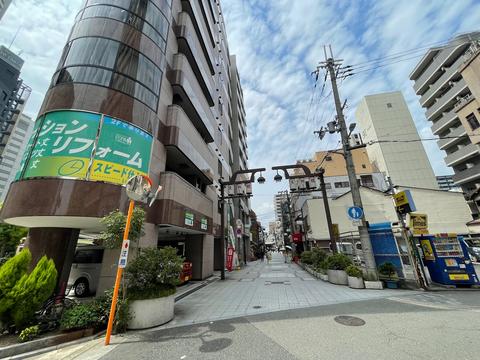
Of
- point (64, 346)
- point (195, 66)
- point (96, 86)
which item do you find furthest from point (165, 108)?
point (64, 346)

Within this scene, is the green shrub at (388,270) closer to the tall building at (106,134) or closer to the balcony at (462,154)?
the tall building at (106,134)

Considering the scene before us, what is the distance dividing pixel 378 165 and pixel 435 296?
4606cm

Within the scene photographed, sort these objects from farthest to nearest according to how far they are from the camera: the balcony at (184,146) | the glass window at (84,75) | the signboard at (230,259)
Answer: the signboard at (230,259), the balcony at (184,146), the glass window at (84,75)

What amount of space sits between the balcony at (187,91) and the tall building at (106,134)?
0.10 m

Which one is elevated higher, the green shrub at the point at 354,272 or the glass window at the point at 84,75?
the glass window at the point at 84,75

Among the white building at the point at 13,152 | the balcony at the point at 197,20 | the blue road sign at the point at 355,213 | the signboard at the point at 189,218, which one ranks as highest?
the white building at the point at 13,152

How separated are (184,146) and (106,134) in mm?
5245

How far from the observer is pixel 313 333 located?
195 inches

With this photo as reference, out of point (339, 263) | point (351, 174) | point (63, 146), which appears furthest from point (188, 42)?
point (339, 263)

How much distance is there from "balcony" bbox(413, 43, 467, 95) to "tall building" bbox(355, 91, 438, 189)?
649 cm

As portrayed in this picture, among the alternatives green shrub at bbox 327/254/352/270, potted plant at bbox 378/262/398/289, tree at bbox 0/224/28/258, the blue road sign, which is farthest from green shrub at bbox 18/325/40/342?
tree at bbox 0/224/28/258

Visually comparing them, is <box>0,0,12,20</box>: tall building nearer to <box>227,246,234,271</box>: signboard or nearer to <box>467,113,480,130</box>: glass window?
<box>227,246,234,271</box>: signboard

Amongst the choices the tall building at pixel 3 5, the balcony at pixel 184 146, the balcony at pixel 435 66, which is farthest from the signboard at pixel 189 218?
the tall building at pixel 3 5

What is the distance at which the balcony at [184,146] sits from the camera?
1225 centimetres
